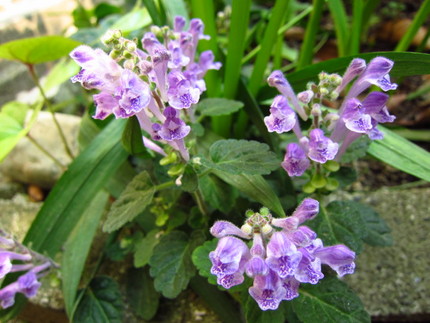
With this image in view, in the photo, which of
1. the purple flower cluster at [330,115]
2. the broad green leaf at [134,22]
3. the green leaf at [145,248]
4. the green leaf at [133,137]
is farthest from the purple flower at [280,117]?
the broad green leaf at [134,22]

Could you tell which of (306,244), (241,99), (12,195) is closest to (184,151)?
(306,244)

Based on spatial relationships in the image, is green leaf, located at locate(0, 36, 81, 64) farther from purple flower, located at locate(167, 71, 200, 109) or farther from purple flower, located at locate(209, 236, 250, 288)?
purple flower, located at locate(209, 236, 250, 288)

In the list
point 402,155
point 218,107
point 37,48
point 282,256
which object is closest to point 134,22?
point 37,48

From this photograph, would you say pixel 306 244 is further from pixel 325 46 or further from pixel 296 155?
pixel 325 46

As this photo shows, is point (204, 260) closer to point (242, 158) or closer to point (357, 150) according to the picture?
point (242, 158)

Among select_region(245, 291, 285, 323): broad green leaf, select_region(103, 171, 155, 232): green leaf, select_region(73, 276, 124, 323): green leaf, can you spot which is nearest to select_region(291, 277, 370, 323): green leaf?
select_region(245, 291, 285, 323): broad green leaf

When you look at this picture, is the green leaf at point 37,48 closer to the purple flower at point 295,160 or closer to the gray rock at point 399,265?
the purple flower at point 295,160
